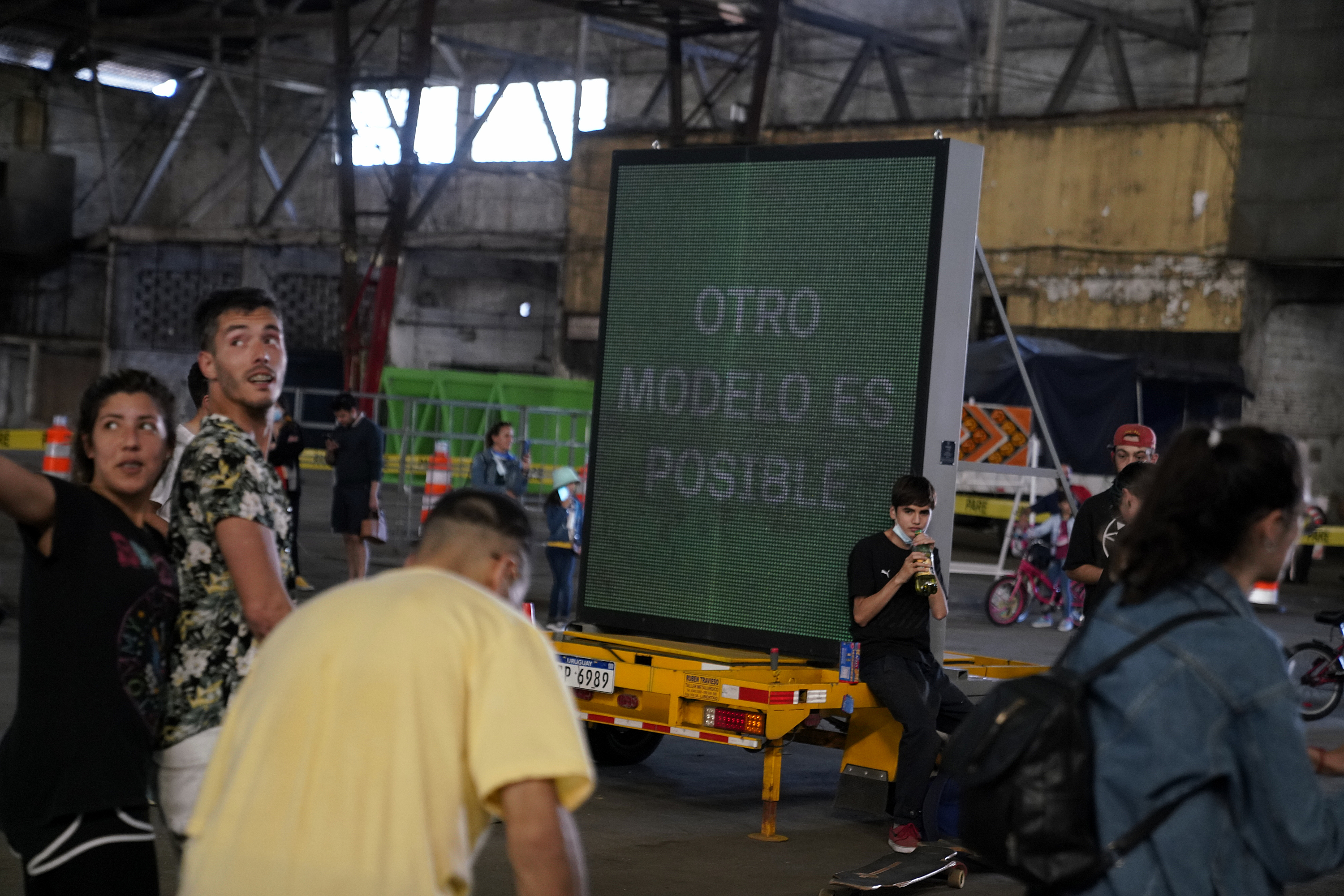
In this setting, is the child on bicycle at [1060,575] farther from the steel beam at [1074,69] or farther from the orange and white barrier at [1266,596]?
the steel beam at [1074,69]

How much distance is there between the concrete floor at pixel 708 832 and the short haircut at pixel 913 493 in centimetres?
164

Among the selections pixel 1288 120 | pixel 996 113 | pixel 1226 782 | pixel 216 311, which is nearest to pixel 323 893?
pixel 1226 782

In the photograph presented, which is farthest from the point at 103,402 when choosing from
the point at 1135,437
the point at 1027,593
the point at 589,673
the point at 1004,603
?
the point at 1027,593

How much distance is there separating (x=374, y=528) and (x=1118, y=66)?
65.4 feet

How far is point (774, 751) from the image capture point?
7.22m

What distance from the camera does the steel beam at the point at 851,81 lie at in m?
31.1

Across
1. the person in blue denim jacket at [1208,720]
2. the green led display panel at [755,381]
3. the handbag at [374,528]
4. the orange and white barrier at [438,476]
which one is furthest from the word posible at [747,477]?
the orange and white barrier at [438,476]

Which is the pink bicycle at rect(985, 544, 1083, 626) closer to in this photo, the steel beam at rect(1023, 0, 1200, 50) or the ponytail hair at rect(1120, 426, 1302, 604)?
the ponytail hair at rect(1120, 426, 1302, 604)

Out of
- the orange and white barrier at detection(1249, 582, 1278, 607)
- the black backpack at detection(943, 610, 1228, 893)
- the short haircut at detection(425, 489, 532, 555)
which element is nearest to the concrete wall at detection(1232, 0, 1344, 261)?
the orange and white barrier at detection(1249, 582, 1278, 607)

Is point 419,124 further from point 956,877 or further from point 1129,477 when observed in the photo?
point 956,877

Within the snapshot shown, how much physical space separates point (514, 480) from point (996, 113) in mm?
16972

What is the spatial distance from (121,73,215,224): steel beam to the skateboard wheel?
119ft

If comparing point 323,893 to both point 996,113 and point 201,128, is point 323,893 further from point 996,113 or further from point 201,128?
point 201,128

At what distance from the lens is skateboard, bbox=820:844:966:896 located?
20.6 feet
